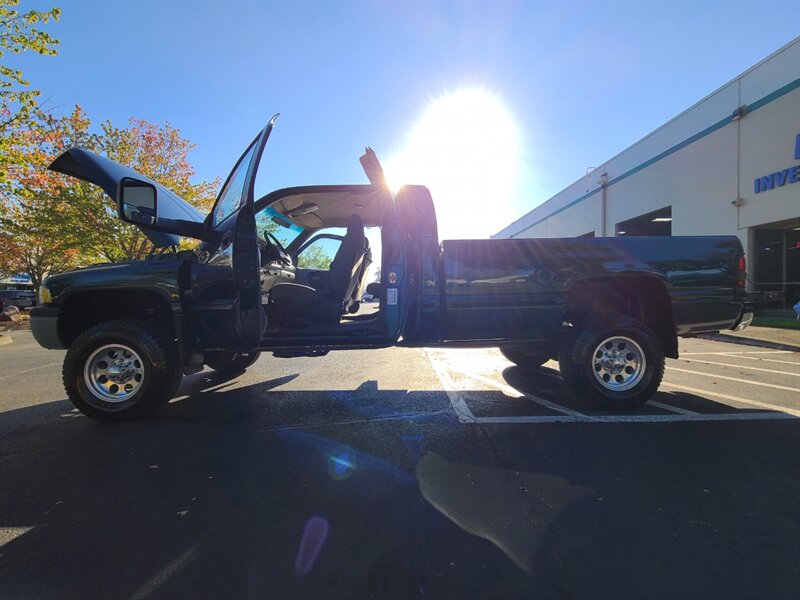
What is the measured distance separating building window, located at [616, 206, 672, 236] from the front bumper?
22410mm

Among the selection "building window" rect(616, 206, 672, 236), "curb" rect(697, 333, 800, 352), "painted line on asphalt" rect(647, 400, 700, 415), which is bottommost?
"curb" rect(697, 333, 800, 352)

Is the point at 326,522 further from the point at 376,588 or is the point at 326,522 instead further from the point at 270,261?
the point at 270,261

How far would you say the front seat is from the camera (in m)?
4.86

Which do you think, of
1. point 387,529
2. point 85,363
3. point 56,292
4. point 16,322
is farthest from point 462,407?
point 16,322

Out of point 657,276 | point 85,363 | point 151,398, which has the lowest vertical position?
point 151,398

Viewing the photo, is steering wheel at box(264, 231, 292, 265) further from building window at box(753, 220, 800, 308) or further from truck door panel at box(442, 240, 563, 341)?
building window at box(753, 220, 800, 308)

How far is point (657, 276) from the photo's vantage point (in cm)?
463

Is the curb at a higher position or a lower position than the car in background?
lower

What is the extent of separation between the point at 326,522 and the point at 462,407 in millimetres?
2458

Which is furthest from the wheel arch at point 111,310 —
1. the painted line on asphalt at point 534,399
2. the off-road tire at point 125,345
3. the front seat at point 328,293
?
the painted line on asphalt at point 534,399

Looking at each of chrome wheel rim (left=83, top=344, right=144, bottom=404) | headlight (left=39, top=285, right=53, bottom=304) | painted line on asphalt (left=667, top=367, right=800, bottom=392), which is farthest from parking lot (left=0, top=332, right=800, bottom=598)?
headlight (left=39, top=285, right=53, bottom=304)

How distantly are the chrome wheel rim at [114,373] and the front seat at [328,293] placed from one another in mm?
1376

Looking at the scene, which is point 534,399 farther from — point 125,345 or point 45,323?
point 45,323

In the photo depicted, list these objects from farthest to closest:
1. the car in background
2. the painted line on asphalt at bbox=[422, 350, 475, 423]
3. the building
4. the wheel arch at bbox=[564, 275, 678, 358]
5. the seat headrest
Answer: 1. the car in background
2. the building
3. the seat headrest
4. the wheel arch at bbox=[564, 275, 678, 358]
5. the painted line on asphalt at bbox=[422, 350, 475, 423]
